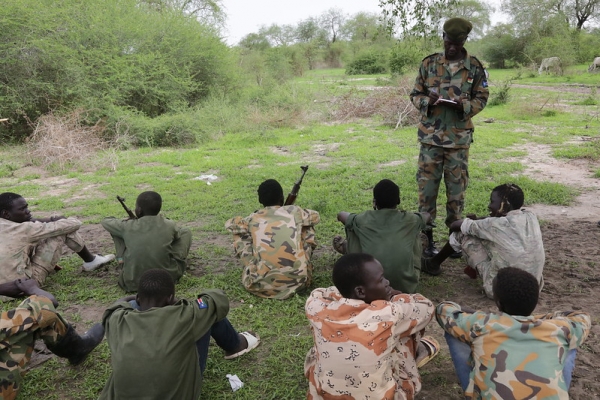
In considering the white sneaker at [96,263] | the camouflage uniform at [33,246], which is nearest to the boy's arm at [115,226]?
the camouflage uniform at [33,246]

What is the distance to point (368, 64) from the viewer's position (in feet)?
92.2

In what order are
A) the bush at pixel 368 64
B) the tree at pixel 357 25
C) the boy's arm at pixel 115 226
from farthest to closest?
the tree at pixel 357 25
the bush at pixel 368 64
the boy's arm at pixel 115 226

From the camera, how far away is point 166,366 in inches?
84.6

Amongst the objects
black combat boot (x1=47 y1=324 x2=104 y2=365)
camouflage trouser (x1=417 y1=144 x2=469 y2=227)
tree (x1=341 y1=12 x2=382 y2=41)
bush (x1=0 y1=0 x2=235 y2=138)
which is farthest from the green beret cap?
tree (x1=341 y1=12 x2=382 y2=41)

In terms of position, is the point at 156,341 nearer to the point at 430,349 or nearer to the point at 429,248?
the point at 430,349

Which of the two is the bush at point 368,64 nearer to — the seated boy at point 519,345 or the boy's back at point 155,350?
the seated boy at point 519,345

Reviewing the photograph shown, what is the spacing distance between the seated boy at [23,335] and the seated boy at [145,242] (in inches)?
40.1

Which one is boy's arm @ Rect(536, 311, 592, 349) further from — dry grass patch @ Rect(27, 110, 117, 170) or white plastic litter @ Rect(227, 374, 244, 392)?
dry grass patch @ Rect(27, 110, 117, 170)

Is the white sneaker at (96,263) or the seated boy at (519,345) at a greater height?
the seated boy at (519,345)

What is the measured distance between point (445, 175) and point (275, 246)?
1968mm

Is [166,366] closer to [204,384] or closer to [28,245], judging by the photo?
[204,384]

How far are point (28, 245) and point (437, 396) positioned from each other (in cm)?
349

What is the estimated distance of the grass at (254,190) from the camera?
2.91m

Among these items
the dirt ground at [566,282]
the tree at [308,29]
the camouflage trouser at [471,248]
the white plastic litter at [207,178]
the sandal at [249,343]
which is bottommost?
the dirt ground at [566,282]
